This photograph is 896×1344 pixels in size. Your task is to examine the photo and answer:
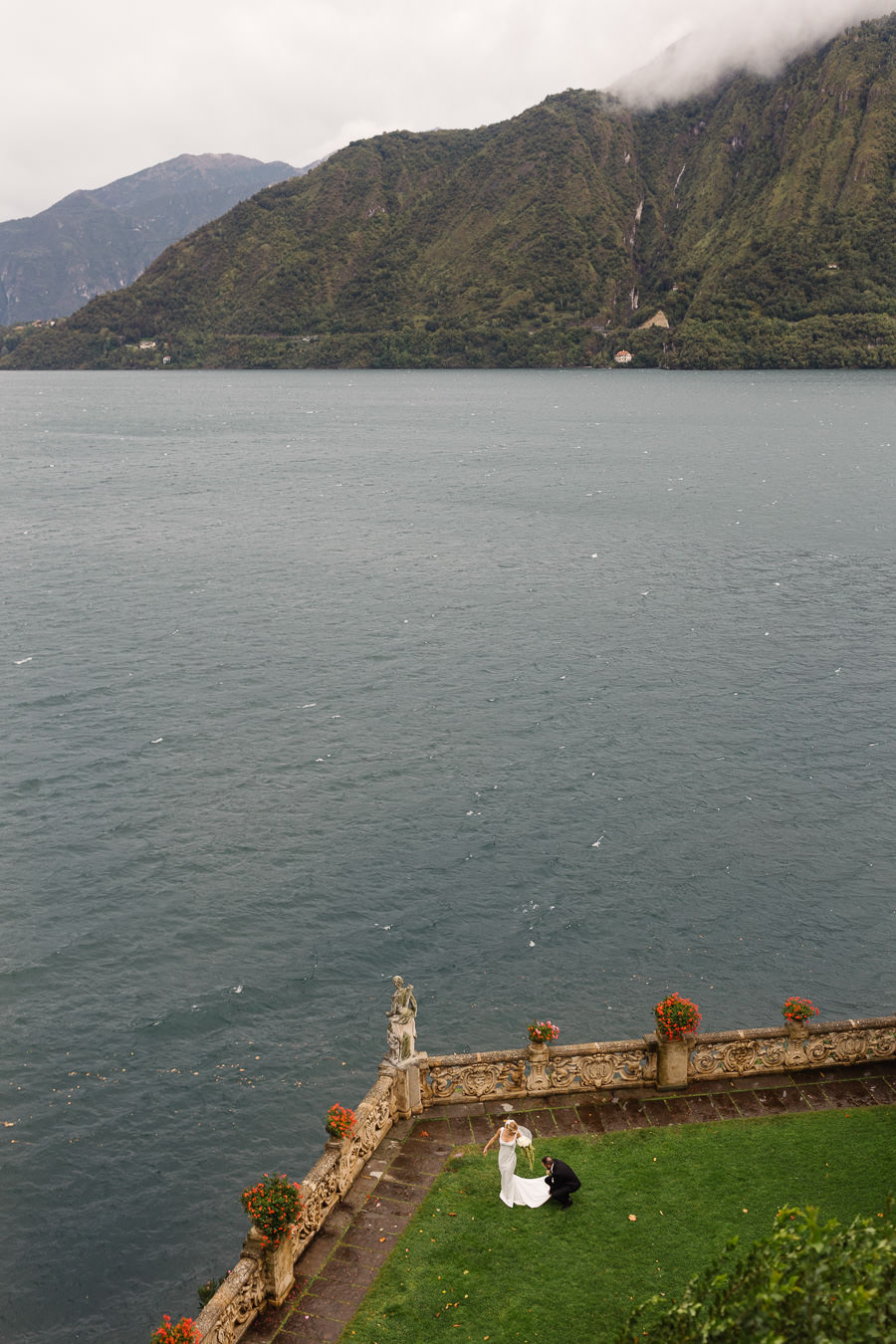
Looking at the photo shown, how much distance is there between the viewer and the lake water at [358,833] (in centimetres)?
2780

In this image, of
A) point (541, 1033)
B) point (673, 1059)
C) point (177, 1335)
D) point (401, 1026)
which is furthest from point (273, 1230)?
point (673, 1059)

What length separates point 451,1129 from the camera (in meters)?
22.0

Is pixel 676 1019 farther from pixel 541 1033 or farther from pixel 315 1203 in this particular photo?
pixel 315 1203

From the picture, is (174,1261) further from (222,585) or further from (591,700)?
(222,585)

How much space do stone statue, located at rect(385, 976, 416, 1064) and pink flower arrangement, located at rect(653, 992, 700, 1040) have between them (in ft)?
17.3

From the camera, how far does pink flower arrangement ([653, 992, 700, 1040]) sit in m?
22.1

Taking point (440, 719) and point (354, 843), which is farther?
point (440, 719)

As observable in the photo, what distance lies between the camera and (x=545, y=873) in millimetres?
39344

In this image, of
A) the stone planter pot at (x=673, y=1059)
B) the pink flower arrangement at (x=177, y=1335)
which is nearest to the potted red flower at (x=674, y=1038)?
the stone planter pot at (x=673, y=1059)

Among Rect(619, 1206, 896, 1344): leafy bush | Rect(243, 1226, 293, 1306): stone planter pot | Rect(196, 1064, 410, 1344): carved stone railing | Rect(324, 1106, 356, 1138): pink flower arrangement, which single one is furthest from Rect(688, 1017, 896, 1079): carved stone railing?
Rect(619, 1206, 896, 1344): leafy bush

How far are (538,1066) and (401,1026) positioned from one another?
3362mm

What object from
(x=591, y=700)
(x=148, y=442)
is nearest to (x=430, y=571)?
(x=591, y=700)

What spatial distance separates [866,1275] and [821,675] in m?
52.2

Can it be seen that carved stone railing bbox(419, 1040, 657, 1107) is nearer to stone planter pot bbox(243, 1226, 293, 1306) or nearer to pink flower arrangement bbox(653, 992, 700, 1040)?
pink flower arrangement bbox(653, 992, 700, 1040)
